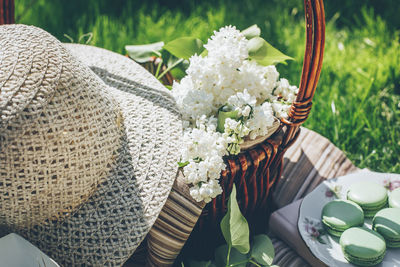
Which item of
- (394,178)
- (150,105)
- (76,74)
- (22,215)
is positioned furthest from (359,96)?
(22,215)

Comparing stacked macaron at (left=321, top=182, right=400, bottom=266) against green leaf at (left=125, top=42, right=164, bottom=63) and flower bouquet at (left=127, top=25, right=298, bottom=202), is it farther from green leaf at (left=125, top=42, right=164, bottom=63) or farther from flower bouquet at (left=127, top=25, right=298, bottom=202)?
green leaf at (left=125, top=42, right=164, bottom=63)

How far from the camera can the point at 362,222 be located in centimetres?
102

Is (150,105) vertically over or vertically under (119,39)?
over

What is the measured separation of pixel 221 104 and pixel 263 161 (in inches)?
7.2

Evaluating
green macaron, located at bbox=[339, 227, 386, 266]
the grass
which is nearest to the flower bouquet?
green macaron, located at bbox=[339, 227, 386, 266]

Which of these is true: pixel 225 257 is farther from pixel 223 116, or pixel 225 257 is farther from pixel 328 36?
pixel 328 36

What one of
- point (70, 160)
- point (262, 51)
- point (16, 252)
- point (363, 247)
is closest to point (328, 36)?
point (262, 51)

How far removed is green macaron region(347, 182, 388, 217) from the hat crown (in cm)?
69

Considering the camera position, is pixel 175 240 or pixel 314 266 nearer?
pixel 175 240

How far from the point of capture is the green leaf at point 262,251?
35.8 inches

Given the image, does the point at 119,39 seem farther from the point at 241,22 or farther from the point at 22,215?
the point at 22,215

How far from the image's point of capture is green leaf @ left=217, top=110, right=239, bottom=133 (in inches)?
35.1

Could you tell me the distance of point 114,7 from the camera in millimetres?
2434

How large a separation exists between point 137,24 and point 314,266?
5.69 ft
